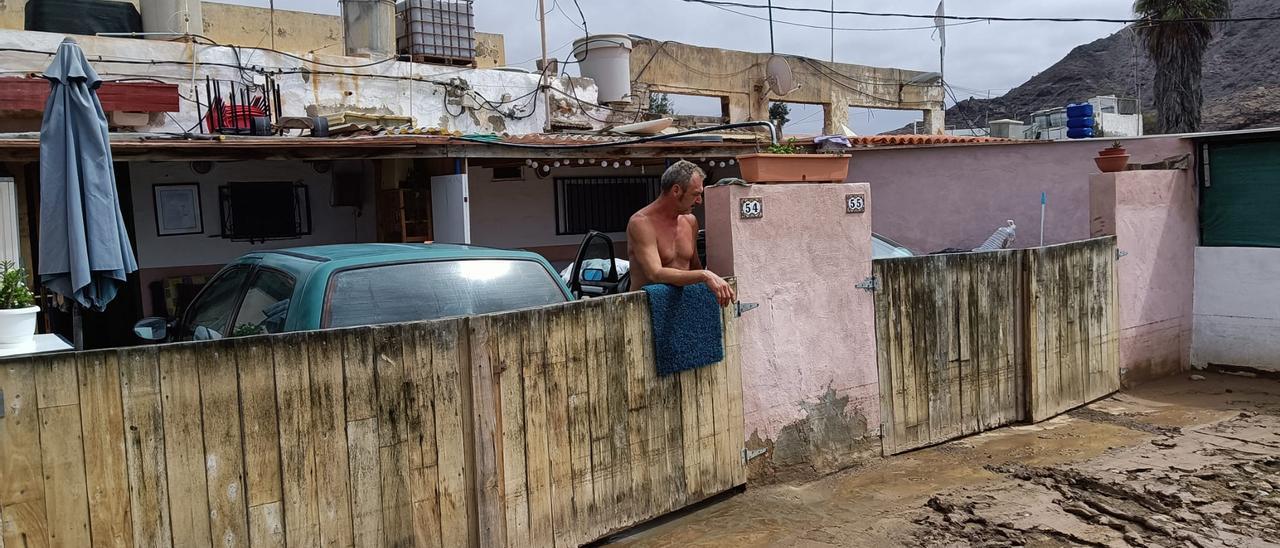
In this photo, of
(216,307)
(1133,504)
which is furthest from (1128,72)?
(216,307)

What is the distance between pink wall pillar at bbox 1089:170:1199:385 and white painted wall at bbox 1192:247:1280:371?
0.12 meters

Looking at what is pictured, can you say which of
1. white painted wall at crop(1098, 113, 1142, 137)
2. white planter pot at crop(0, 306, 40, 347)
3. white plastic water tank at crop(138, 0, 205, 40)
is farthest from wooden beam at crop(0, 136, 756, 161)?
white painted wall at crop(1098, 113, 1142, 137)

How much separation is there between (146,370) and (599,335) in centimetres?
203

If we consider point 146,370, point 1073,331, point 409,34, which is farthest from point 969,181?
point 146,370

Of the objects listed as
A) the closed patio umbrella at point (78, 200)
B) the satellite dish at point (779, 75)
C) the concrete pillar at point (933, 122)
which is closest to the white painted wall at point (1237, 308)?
the closed patio umbrella at point (78, 200)

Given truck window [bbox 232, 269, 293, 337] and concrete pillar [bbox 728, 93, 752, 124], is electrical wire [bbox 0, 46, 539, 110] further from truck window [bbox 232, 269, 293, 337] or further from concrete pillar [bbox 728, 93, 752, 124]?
truck window [bbox 232, 269, 293, 337]

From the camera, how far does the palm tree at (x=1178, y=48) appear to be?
2136cm

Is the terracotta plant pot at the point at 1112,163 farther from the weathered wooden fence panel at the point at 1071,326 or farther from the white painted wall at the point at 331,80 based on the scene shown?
the white painted wall at the point at 331,80

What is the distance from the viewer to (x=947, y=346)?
20.8 ft

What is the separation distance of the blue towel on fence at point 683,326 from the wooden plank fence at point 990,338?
156 cm

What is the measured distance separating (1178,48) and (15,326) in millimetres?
24436

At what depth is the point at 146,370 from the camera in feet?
10.7

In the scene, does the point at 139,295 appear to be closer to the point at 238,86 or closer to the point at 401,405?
the point at 238,86

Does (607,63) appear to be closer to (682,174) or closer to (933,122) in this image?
(682,174)
